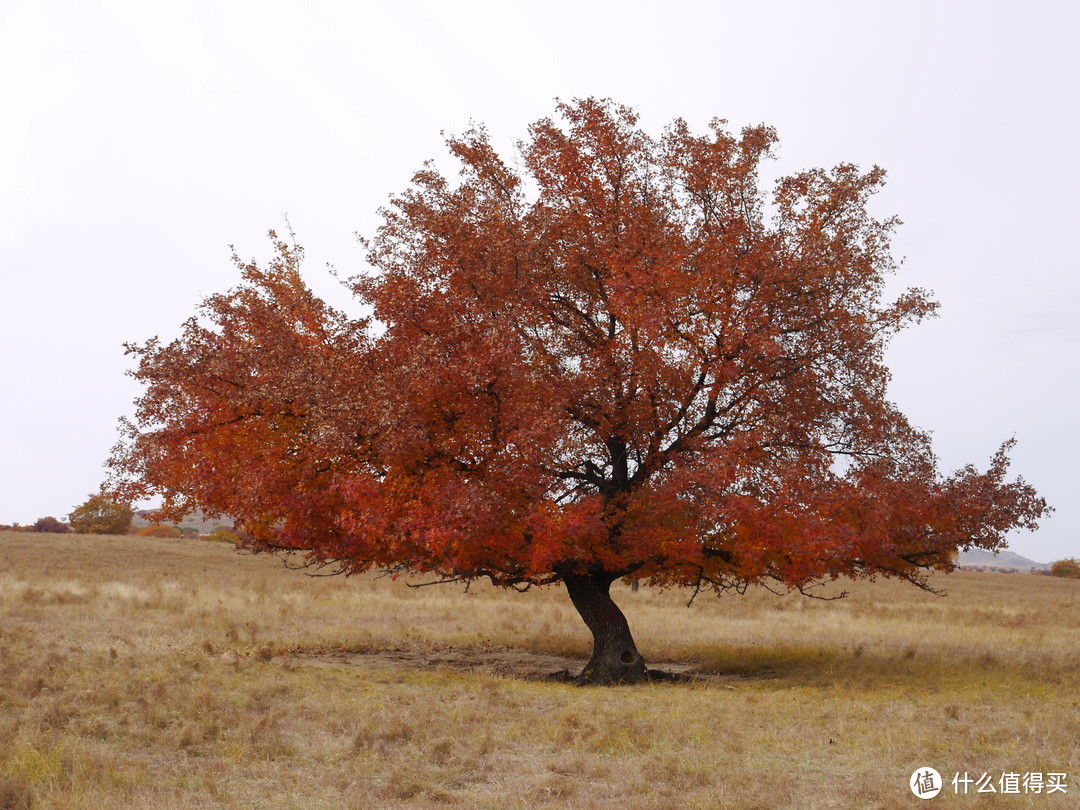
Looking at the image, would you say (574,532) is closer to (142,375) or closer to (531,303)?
(531,303)

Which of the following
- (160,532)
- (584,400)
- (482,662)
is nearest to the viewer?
(584,400)

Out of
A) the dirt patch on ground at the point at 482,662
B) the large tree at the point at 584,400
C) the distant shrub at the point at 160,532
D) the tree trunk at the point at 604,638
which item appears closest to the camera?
the large tree at the point at 584,400

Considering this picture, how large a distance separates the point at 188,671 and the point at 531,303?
9418 millimetres

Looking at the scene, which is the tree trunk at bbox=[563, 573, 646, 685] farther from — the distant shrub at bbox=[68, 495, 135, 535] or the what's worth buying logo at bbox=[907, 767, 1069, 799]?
the distant shrub at bbox=[68, 495, 135, 535]

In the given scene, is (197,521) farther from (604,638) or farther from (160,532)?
(604,638)

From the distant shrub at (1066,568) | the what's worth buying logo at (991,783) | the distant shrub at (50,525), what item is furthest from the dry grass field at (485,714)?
the distant shrub at (1066,568)

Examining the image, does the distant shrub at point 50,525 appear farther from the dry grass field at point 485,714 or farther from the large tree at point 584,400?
the large tree at point 584,400

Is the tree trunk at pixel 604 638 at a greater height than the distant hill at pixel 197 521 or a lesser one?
lesser

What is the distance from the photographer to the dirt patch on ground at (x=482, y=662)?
1864cm

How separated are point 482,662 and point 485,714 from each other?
822cm

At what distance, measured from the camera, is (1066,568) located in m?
98.6

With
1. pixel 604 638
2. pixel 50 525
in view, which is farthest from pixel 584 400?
pixel 50 525

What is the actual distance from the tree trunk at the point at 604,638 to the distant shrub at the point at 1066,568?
96.0m

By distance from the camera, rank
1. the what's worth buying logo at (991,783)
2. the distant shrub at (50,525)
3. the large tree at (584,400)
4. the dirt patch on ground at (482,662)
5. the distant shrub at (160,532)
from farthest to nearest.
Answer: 1. the distant shrub at (160,532)
2. the distant shrub at (50,525)
3. the dirt patch on ground at (482,662)
4. the large tree at (584,400)
5. the what's worth buying logo at (991,783)
